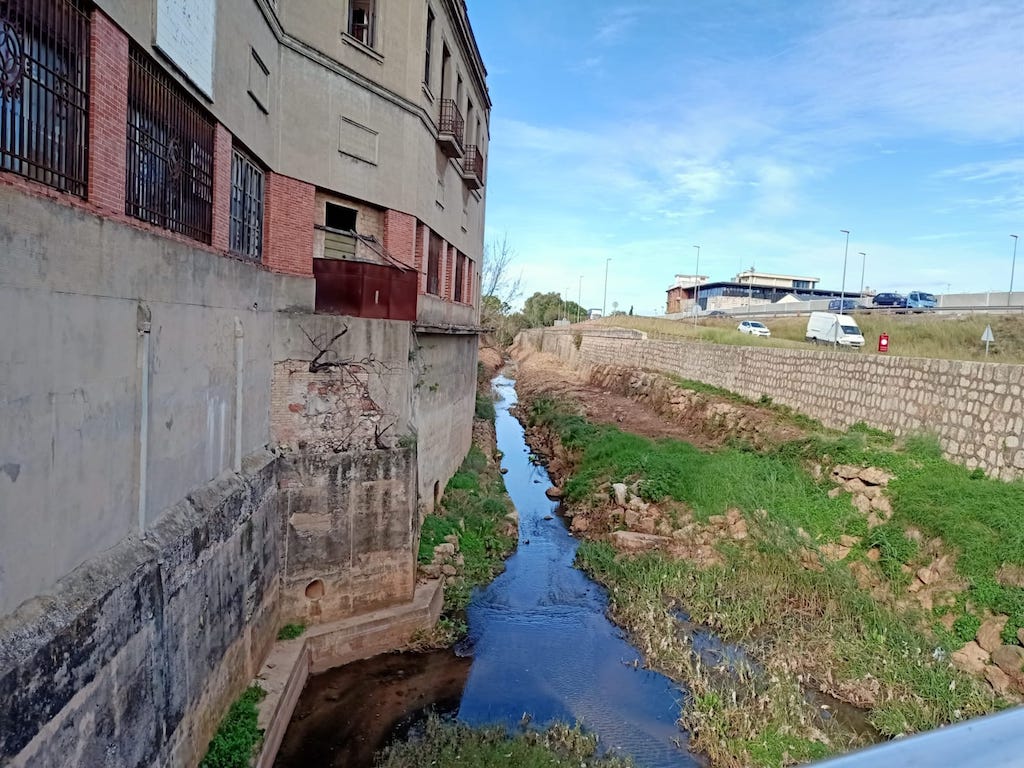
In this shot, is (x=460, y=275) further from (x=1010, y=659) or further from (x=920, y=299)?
(x=920, y=299)

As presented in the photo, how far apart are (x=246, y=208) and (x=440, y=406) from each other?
6219 millimetres

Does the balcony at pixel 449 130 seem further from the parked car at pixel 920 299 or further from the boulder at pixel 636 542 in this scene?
the parked car at pixel 920 299

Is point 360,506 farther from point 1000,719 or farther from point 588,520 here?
point 1000,719

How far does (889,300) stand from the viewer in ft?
152

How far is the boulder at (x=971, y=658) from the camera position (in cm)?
838

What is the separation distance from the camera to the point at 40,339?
4.10 metres

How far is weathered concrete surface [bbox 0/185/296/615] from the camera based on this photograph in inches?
154

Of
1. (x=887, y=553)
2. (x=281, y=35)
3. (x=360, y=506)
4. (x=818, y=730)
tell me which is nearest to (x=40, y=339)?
(x=360, y=506)

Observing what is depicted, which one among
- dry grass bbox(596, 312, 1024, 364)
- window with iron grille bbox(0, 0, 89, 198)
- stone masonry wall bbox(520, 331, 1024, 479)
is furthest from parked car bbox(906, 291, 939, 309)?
window with iron grille bbox(0, 0, 89, 198)

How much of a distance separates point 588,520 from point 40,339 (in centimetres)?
1345

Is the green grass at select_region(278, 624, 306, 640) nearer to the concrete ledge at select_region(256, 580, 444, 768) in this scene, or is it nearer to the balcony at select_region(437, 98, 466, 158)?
the concrete ledge at select_region(256, 580, 444, 768)

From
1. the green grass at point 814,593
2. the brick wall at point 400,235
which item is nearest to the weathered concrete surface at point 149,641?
the brick wall at point 400,235

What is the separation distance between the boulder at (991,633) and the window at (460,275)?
1222 cm

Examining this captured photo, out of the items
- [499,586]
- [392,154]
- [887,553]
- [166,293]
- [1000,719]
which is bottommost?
[499,586]
